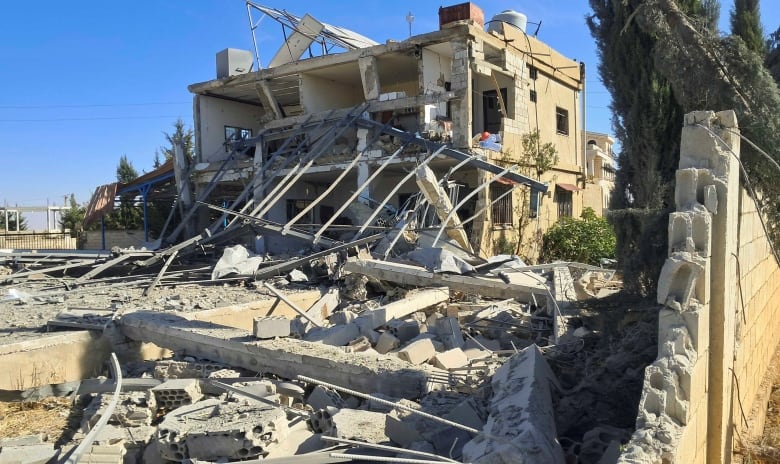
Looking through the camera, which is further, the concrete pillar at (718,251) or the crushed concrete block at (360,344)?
the crushed concrete block at (360,344)

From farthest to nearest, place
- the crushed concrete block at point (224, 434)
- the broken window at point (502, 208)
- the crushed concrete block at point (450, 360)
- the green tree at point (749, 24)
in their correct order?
1. the broken window at point (502, 208)
2. the green tree at point (749, 24)
3. the crushed concrete block at point (450, 360)
4. the crushed concrete block at point (224, 434)

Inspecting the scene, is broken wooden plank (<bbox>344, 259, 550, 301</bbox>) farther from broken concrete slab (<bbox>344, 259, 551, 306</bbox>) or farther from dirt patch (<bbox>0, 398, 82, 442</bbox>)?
dirt patch (<bbox>0, 398, 82, 442</bbox>)

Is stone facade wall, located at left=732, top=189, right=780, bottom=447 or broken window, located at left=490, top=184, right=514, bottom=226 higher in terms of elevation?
broken window, located at left=490, top=184, right=514, bottom=226

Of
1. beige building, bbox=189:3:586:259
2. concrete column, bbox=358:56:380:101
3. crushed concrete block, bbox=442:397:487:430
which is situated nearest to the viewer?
crushed concrete block, bbox=442:397:487:430

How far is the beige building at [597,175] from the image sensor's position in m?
20.3

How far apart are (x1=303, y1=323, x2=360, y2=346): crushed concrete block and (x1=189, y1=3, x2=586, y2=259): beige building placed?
4.54 meters

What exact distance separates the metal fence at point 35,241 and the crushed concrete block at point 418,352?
23.1 meters

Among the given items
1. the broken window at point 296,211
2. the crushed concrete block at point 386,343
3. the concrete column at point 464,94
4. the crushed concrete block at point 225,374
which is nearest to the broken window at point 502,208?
the concrete column at point 464,94

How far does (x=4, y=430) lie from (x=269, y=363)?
253 centimetres

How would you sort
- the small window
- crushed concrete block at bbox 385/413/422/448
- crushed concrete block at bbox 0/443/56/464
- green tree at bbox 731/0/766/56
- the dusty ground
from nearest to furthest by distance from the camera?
1. crushed concrete block at bbox 385/413/422/448
2. crushed concrete block at bbox 0/443/56/464
3. green tree at bbox 731/0/766/56
4. the dusty ground
5. the small window

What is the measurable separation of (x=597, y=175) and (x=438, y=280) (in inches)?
834

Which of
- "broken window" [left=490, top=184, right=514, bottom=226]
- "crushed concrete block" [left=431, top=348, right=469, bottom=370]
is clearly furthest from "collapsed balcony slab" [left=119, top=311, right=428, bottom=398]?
"broken window" [left=490, top=184, right=514, bottom=226]

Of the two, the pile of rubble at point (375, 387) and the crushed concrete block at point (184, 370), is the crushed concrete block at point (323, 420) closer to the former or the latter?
the pile of rubble at point (375, 387)

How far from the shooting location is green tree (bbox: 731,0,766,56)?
7.25 meters
